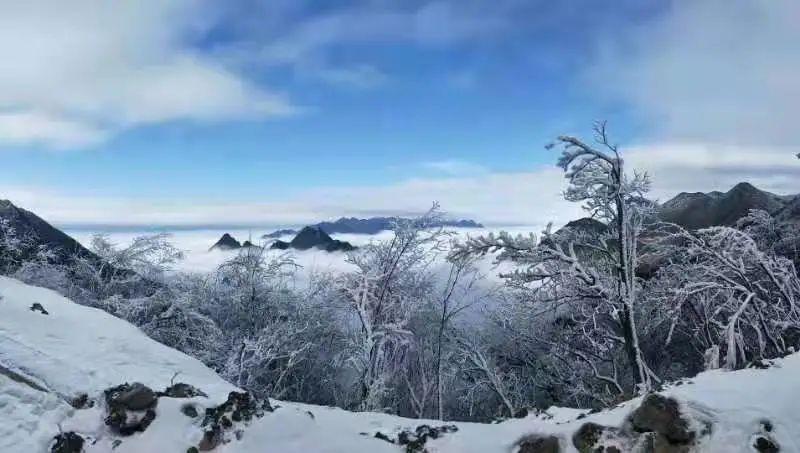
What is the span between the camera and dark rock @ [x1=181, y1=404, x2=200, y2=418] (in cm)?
741

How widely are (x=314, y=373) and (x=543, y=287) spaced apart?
62.2 ft

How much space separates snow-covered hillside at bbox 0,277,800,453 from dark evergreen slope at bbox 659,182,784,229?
2924 centimetres

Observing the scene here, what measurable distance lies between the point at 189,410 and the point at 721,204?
37860 millimetres

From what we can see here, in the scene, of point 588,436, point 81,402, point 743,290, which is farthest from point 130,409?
point 743,290

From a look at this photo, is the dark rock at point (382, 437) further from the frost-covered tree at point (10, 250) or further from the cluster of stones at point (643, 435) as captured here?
the frost-covered tree at point (10, 250)

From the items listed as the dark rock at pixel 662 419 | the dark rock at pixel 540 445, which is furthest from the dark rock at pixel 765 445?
the dark rock at pixel 540 445

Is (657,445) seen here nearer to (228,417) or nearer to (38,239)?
(228,417)

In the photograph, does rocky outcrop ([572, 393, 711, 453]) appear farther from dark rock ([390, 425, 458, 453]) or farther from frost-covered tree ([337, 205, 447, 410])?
frost-covered tree ([337, 205, 447, 410])

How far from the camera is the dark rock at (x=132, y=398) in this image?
7348 mm

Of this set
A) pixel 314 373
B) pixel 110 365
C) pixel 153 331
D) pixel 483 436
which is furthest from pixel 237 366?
pixel 483 436

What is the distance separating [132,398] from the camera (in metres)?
7.37

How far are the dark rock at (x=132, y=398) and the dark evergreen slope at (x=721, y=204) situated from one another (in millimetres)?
32333

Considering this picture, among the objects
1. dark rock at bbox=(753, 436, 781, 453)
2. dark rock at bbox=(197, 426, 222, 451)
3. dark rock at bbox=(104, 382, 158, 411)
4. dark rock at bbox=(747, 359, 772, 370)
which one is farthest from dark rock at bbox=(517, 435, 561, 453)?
dark rock at bbox=(104, 382, 158, 411)

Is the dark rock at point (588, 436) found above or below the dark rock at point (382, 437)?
above
